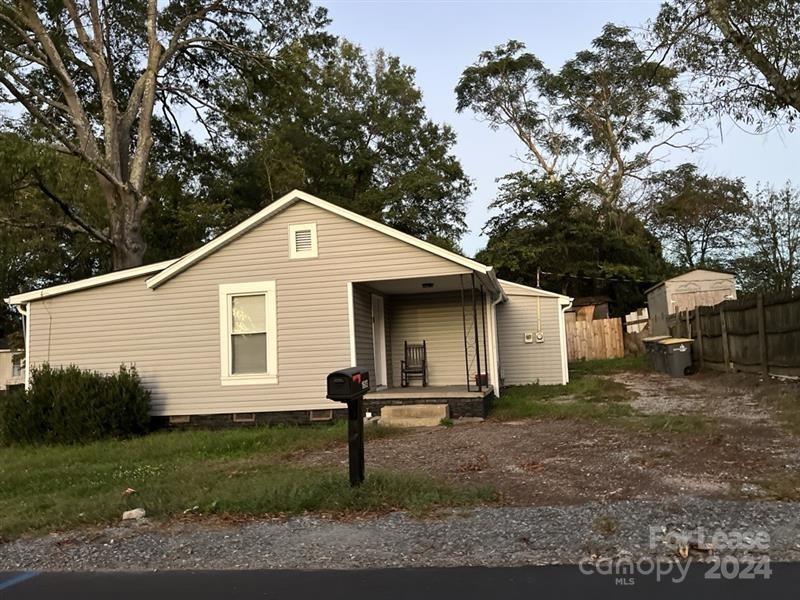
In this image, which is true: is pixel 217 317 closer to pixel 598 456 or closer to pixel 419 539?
pixel 598 456

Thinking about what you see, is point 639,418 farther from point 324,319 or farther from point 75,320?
point 75,320

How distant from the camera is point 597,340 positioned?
25.4 meters

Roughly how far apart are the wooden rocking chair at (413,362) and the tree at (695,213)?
26663 millimetres

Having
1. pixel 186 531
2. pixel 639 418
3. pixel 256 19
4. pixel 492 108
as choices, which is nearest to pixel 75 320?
pixel 186 531

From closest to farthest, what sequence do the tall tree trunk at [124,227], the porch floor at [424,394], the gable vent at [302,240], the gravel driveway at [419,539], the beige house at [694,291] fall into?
the gravel driveway at [419,539]
the porch floor at [424,394]
the gable vent at [302,240]
the tall tree trunk at [124,227]
the beige house at [694,291]

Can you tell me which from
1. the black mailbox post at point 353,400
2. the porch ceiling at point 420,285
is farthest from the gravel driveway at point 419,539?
the porch ceiling at point 420,285

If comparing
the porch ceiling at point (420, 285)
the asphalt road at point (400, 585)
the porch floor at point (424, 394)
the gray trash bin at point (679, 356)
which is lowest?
the asphalt road at point (400, 585)

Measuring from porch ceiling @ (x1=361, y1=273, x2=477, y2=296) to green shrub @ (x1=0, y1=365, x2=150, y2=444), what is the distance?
4.78 meters

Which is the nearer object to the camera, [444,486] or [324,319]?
[444,486]

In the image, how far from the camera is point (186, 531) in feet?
17.2

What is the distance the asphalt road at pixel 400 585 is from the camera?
11.8 feet

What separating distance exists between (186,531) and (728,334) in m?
13.1

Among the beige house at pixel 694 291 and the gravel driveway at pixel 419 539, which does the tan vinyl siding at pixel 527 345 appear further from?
the gravel driveway at pixel 419 539

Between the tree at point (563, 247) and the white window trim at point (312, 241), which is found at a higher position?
the tree at point (563, 247)
